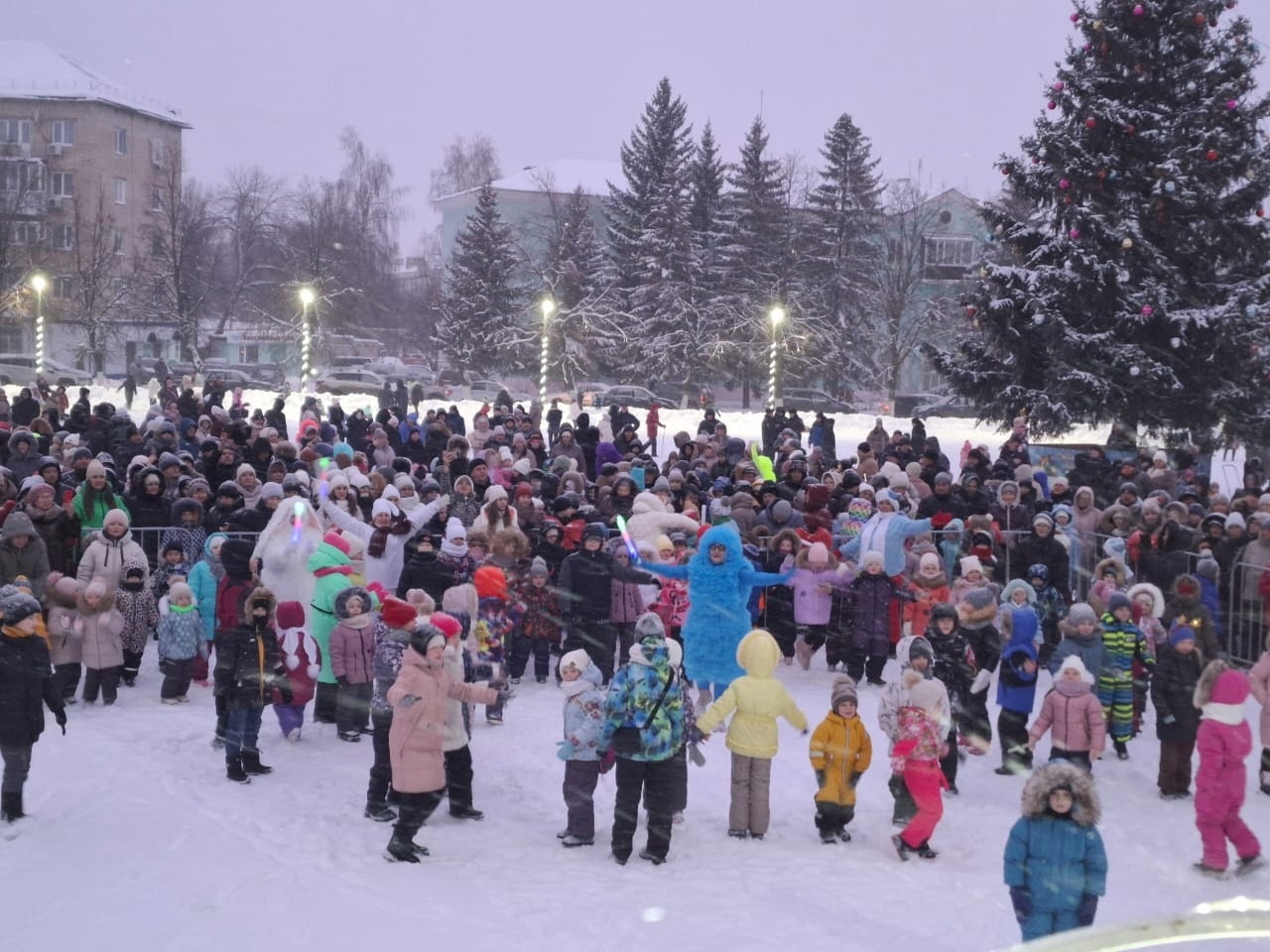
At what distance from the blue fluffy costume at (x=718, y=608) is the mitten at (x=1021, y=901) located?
4168mm

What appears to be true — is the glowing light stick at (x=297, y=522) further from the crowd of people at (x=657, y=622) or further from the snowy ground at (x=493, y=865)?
the snowy ground at (x=493, y=865)

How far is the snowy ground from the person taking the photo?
22.7 ft

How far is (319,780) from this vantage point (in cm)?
917

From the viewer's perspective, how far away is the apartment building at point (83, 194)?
5503cm

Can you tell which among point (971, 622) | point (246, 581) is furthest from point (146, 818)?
point (971, 622)

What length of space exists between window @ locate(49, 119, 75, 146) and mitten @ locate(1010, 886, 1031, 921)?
68.8 m

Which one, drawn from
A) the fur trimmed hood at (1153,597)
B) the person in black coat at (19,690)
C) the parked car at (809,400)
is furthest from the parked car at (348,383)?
the person in black coat at (19,690)

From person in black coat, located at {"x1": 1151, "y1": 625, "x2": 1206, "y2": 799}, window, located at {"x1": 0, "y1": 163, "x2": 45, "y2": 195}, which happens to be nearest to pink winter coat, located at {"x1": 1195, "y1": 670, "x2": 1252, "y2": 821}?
person in black coat, located at {"x1": 1151, "y1": 625, "x2": 1206, "y2": 799}

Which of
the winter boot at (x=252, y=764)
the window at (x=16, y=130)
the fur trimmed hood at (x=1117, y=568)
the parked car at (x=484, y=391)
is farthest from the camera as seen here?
the window at (x=16, y=130)

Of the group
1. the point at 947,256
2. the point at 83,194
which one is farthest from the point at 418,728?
the point at 83,194

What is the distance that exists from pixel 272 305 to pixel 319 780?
6155cm

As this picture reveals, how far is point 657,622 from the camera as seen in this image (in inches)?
317

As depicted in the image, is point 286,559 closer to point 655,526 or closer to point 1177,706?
point 655,526

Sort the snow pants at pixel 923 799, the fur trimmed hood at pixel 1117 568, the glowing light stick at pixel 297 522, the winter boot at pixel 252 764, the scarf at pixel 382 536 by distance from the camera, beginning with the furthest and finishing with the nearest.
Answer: the scarf at pixel 382 536
the glowing light stick at pixel 297 522
the fur trimmed hood at pixel 1117 568
the winter boot at pixel 252 764
the snow pants at pixel 923 799
